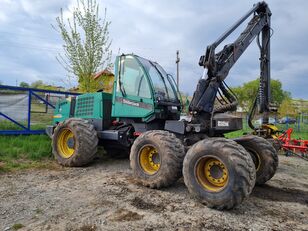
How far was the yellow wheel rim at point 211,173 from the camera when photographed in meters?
4.47

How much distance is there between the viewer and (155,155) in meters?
5.62

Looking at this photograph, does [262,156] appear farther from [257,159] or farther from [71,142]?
[71,142]

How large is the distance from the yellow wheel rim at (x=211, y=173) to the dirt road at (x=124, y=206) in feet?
1.17

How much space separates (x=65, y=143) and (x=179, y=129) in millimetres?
3491

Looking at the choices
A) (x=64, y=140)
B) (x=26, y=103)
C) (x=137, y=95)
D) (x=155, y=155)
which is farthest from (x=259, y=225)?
(x=26, y=103)

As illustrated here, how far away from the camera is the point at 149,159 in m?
5.67

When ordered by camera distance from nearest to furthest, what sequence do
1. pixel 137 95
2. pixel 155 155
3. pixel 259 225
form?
pixel 259 225 → pixel 155 155 → pixel 137 95

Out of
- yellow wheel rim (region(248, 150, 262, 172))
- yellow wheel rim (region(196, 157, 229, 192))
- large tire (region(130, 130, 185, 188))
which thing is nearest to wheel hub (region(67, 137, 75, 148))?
large tire (region(130, 130, 185, 188))

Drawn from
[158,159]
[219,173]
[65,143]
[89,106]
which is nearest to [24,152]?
[65,143]

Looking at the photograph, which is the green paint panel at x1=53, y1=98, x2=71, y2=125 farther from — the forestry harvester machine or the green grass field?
the green grass field

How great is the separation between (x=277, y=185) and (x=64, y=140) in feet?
17.7

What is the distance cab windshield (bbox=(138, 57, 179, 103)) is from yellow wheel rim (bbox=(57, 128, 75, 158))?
8.60 ft

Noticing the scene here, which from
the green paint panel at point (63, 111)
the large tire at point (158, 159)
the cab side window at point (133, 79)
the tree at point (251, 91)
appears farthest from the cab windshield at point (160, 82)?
the tree at point (251, 91)

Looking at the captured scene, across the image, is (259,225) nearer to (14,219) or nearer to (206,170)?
(206,170)
